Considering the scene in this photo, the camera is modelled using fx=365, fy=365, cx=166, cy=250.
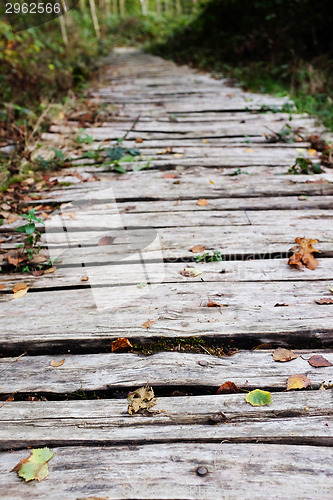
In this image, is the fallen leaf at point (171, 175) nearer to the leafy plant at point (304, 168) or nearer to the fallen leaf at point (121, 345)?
the leafy plant at point (304, 168)

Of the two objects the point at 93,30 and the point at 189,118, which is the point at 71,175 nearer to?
the point at 189,118

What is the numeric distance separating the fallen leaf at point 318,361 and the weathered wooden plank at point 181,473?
359 mm

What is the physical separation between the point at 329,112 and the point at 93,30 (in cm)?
1625

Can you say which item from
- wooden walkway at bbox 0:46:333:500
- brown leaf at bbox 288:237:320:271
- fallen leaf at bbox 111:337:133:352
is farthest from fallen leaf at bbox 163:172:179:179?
fallen leaf at bbox 111:337:133:352

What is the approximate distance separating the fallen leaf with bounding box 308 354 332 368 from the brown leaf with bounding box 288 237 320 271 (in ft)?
2.14

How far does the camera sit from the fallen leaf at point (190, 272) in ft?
6.75

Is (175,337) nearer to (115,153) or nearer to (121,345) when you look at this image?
(121,345)

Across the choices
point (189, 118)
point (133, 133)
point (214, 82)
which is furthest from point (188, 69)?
point (133, 133)

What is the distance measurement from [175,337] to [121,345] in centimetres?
24

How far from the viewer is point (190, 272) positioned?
2.08 m

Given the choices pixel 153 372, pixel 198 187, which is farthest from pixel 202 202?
pixel 153 372

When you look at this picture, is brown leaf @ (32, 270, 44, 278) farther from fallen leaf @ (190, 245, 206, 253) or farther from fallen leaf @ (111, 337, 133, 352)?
fallen leaf @ (190, 245, 206, 253)

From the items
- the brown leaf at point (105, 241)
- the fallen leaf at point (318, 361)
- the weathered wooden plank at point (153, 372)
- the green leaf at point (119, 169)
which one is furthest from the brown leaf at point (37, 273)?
the green leaf at point (119, 169)

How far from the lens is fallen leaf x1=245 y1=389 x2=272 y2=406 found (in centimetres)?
134
